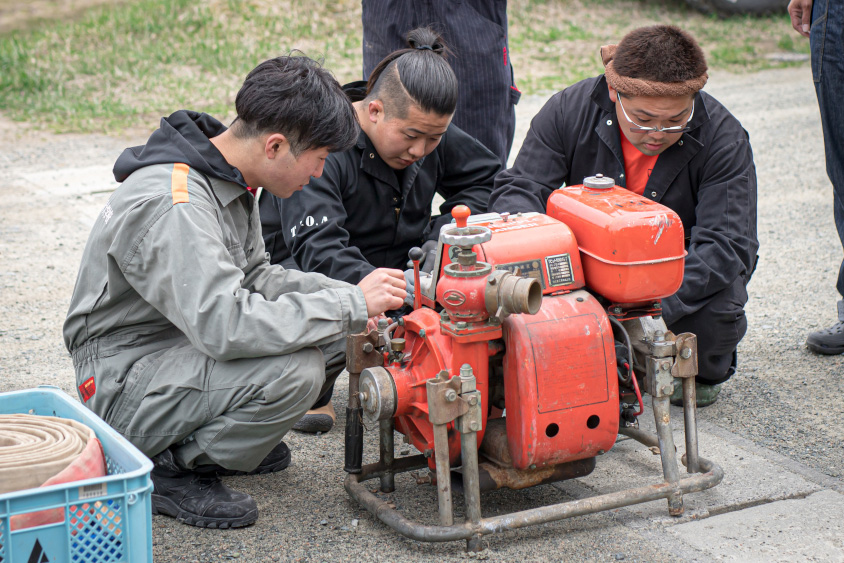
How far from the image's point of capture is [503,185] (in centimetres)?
327

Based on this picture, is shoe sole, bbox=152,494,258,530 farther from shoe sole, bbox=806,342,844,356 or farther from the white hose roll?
shoe sole, bbox=806,342,844,356

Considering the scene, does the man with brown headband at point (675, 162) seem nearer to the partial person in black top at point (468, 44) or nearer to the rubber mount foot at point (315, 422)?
the partial person in black top at point (468, 44)

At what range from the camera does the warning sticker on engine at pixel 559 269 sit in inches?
94.0

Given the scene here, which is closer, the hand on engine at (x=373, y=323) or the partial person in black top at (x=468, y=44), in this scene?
the hand on engine at (x=373, y=323)

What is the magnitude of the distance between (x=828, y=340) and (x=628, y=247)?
73.1 inches

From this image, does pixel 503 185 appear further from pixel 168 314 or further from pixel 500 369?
pixel 168 314

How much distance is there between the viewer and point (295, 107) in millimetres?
2398

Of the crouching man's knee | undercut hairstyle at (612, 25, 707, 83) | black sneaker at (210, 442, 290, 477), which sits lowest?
black sneaker at (210, 442, 290, 477)

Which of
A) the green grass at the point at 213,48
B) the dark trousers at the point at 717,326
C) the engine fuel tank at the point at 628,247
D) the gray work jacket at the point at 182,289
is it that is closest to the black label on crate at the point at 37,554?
the gray work jacket at the point at 182,289

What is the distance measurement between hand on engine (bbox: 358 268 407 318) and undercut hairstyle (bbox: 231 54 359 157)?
1.31 feet

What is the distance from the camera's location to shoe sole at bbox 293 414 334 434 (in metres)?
3.15

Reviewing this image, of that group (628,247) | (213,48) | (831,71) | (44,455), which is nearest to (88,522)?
(44,455)

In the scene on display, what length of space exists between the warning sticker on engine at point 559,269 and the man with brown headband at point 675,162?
2.29 ft

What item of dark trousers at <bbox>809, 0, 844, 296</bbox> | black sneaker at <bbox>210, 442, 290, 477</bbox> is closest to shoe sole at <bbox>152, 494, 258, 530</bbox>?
black sneaker at <bbox>210, 442, 290, 477</bbox>
